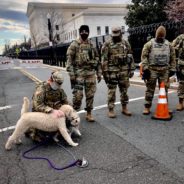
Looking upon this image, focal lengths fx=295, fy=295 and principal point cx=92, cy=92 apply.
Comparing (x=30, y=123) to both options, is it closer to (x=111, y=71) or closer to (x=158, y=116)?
(x=111, y=71)

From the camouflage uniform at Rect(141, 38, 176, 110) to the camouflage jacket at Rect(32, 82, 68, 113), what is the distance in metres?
2.16

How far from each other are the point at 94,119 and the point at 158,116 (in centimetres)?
140

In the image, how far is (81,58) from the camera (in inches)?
241

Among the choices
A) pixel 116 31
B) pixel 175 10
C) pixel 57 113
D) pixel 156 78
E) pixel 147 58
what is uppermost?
pixel 175 10

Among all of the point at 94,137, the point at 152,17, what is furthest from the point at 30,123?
the point at 152,17

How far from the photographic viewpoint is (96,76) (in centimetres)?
675

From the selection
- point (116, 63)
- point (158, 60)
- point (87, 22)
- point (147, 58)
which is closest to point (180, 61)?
point (158, 60)

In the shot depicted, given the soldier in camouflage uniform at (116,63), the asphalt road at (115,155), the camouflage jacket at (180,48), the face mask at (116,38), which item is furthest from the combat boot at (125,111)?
the camouflage jacket at (180,48)

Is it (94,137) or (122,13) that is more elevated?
(122,13)

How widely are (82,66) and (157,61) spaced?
65.6 inches

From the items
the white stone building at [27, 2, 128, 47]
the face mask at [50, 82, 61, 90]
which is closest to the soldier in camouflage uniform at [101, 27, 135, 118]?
the face mask at [50, 82, 61, 90]

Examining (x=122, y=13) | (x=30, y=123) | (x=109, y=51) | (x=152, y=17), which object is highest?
(x=122, y=13)

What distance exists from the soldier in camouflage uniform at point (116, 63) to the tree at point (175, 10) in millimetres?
25189

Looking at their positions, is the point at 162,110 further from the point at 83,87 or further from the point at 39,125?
the point at 39,125
